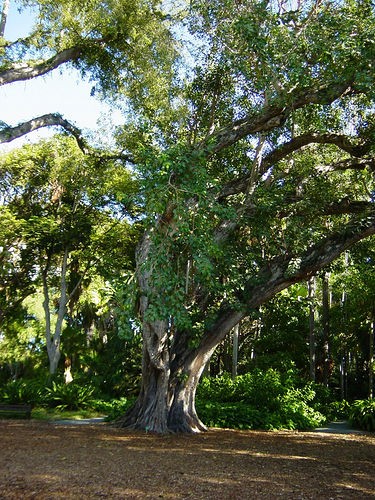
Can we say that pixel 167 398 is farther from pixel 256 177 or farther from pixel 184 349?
pixel 256 177

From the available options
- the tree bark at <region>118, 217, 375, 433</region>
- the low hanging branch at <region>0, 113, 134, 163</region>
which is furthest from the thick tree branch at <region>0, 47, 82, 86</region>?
the tree bark at <region>118, 217, 375, 433</region>

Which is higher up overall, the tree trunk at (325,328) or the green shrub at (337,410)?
the tree trunk at (325,328)

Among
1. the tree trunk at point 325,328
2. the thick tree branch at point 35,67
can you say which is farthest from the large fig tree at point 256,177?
the tree trunk at point 325,328

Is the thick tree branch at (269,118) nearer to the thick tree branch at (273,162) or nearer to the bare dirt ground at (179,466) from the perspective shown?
the thick tree branch at (273,162)

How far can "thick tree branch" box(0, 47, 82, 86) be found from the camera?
10.6m

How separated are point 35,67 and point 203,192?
665 centimetres

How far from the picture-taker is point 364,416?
Answer: 1264 centimetres

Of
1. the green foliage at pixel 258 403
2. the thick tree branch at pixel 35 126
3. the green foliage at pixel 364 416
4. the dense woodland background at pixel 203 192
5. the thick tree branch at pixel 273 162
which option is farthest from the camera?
the green foliage at pixel 364 416

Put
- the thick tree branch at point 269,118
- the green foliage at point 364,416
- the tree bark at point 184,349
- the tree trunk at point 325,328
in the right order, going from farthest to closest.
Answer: the tree trunk at point 325,328
the green foliage at point 364,416
the tree bark at point 184,349
the thick tree branch at point 269,118

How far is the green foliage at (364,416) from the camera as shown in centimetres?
1240

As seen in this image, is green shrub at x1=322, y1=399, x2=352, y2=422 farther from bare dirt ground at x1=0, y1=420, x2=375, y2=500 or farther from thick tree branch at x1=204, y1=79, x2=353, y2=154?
thick tree branch at x1=204, y1=79, x2=353, y2=154

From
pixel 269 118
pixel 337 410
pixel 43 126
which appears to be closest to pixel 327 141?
pixel 269 118

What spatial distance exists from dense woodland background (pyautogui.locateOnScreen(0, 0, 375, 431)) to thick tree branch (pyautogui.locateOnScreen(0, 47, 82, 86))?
0.12ft

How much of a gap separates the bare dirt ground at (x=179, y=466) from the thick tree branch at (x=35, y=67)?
24.8 ft
